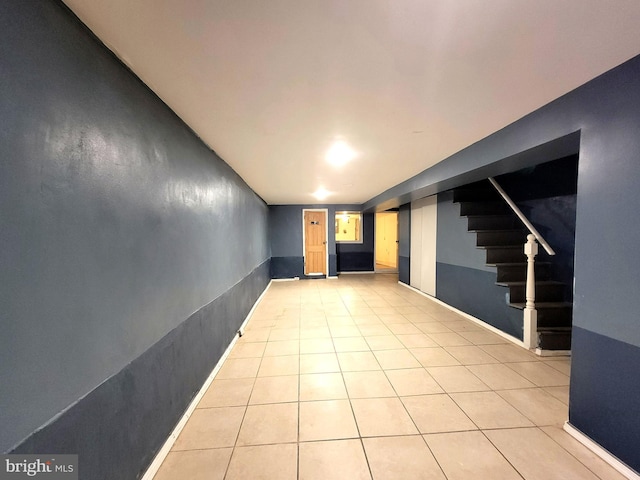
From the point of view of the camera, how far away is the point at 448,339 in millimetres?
3131

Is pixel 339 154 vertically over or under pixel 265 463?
over

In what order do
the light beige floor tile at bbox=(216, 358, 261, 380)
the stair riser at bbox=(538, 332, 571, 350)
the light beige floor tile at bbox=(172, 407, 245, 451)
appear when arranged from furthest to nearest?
the stair riser at bbox=(538, 332, 571, 350)
the light beige floor tile at bbox=(216, 358, 261, 380)
the light beige floor tile at bbox=(172, 407, 245, 451)

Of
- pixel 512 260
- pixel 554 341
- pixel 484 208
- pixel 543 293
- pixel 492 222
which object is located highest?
pixel 484 208

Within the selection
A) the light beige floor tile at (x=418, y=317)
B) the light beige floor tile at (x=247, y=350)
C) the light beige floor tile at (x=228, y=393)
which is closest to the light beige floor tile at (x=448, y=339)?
the light beige floor tile at (x=418, y=317)

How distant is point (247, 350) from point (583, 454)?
2853 millimetres

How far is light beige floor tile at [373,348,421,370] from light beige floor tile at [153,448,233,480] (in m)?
1.59

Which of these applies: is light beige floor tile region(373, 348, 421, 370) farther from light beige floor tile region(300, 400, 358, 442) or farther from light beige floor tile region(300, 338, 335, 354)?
light beige floor tile region(300, 400, 358, 442)

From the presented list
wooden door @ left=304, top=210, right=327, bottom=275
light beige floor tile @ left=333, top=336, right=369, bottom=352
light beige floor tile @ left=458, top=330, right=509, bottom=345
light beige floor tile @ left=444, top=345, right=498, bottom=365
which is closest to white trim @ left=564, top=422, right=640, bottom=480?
light beige floor tile @ left=444, top=345, right=498, bottom=365

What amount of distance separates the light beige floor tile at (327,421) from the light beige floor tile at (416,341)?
52.7 inches

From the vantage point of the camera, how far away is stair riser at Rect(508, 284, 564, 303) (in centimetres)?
323

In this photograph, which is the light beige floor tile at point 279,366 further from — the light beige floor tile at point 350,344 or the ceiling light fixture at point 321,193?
the ceiling light fixture at point 321,193

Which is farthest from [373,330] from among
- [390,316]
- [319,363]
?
[319,363]

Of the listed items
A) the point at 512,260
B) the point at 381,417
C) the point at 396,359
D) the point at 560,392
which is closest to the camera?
the point at 381,417

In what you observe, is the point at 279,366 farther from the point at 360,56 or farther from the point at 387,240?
the point at 387,240
